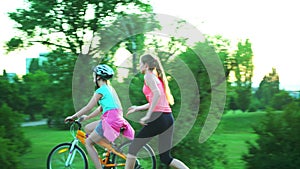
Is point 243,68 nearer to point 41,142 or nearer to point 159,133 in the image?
point 159,133

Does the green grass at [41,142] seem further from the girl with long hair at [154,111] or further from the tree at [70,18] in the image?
the girl with long hair at [154,111]

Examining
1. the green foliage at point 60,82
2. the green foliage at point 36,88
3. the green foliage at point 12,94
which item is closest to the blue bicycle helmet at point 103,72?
the green foliage at point 60,82

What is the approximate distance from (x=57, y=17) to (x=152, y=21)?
1.65 meters

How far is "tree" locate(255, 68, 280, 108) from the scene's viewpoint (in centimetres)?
957

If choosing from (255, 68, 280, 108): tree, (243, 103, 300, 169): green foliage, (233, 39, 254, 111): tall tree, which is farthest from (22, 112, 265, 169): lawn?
(243, 103, 300, 169): green foliage

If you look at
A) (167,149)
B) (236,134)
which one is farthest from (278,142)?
(236,134)

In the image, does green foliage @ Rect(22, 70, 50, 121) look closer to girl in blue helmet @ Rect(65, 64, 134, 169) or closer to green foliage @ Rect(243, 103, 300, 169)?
girl in blue helmet @ Rect(65, 64, 134, 169)

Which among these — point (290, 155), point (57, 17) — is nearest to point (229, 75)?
point (290, 155)

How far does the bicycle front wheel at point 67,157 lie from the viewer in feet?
22.6

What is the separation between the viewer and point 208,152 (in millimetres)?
7953

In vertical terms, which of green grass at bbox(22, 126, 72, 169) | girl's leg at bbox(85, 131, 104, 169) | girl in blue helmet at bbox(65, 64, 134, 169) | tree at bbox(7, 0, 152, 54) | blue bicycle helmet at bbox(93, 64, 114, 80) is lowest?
green grass at bbox(22, 126, 72, 169)

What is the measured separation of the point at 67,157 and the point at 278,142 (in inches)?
122

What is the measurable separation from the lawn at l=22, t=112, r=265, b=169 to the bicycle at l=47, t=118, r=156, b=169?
2003 millimetres

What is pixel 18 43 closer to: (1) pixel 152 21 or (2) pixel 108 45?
(2) pixel 108 45
